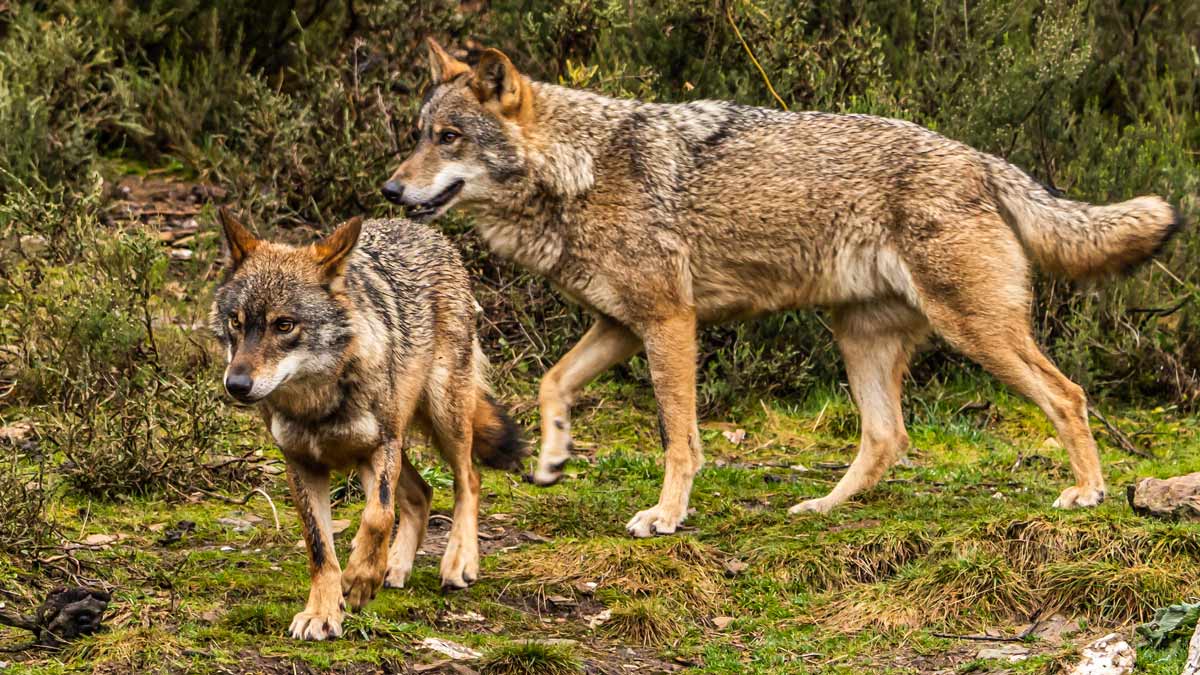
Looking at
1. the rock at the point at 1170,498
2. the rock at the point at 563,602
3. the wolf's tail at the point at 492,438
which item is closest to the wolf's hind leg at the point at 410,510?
the wolf's tail at the point at 492,438

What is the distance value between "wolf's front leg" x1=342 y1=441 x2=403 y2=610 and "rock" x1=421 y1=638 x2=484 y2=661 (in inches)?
13.4

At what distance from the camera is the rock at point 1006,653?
17.9 ft

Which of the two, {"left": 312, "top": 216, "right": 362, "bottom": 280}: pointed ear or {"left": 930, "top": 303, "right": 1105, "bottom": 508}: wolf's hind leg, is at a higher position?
{"left": 312, "top": 216, "right": 362, "bottom": 280}: pointed ear

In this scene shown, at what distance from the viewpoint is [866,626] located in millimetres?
5863

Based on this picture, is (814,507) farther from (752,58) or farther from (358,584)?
(752,58)

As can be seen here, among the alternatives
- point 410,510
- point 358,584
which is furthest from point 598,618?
point 358,584

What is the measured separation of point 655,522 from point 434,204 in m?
1.95

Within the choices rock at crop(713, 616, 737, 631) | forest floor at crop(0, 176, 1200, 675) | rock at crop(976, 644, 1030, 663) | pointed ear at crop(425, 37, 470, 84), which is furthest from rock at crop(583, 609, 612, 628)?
pointed ear at crop(425, 37, 470, 84)

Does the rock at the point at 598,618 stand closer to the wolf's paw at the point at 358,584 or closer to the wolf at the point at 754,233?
the wolf's paw at the point at 358,584

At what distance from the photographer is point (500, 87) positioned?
25.0ft

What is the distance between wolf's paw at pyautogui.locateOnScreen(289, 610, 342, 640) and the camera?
17.0ft

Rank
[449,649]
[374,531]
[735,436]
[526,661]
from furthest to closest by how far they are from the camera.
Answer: [735,436], [374,531], [449,649], [526,661]

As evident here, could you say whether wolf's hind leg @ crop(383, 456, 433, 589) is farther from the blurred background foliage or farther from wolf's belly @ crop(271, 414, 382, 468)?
the blurred background foliage

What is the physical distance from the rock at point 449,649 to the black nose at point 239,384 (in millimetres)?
1121
